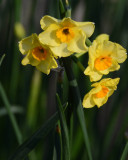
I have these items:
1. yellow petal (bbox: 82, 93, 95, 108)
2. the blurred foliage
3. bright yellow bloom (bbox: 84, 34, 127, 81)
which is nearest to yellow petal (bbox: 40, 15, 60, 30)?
bright yellow bloom (bbox: 84, 34, 127, 81)

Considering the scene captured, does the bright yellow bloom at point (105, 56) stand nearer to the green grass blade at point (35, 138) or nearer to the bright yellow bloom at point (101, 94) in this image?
the bright yellow bloom at point (101, 94)

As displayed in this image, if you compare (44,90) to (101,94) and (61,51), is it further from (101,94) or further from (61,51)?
(61,51)

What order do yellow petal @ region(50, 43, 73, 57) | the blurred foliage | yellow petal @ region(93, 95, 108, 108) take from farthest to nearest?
1. the blurred foliage
2. yellow petal @ region(93, 95, 108, 108)
3. yellow petal @ region(50, 43, 73, 57)

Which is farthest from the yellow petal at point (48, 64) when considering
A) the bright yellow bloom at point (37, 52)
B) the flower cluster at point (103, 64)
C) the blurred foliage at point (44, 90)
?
the blurred foliage at point (44, 90)

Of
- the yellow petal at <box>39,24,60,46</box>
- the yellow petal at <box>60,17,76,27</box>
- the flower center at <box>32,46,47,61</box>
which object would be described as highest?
the yellow petal at <box>60,17,76,27</box>

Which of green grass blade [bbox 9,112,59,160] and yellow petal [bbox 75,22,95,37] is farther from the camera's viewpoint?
green grass blade [bbox 9,112,59,160]

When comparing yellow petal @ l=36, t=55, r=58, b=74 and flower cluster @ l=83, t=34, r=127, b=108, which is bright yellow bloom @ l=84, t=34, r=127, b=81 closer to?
flower cluster @ l=83, t=34, r=127, b=108

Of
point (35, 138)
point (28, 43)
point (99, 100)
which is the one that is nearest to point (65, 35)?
point (28, 43)
